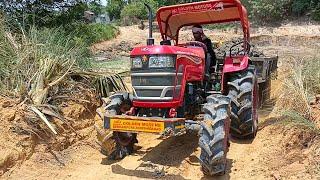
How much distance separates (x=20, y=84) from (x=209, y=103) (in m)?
3.22

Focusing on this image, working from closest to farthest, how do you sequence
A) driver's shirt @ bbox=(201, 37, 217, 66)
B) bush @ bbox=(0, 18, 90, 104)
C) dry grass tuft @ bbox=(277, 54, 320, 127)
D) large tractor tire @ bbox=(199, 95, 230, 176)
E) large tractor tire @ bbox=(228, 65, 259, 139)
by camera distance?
large tractor tire @ bbox=(199, 95, 230, 176)
dry grass tuft @ bbox=(277, 54, 320, 127)
large tractor tire @ bbox=(228, 65, 259, 139)
bush @ bbox=(0, 18, 90, 104)
driver's shirt @ bbox=(201, 37, 217, 66)

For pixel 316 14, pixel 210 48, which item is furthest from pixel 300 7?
pixel 210 48

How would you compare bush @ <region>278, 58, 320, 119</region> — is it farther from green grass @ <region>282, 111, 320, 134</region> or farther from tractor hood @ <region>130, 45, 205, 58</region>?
tractor hood @ <region>130, 45, 205, 58</region>

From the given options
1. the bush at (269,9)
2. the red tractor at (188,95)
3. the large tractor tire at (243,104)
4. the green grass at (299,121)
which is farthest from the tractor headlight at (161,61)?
the bush at (269,9)

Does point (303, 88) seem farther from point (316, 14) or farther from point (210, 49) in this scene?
point (316, 14)

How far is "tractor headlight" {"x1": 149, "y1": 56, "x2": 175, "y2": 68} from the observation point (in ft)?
19.5

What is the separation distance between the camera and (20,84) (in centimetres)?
712

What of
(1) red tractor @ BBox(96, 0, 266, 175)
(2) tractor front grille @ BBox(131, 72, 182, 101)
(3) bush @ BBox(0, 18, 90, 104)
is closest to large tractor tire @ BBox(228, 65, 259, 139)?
(1) red tractor @ BBox(96, 0, 266, 175)

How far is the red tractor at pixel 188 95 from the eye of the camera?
5.63 m

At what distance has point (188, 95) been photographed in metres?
6.66

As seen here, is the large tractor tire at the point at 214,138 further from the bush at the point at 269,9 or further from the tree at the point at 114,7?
the tree at the point at 114,7

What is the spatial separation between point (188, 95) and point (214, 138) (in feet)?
4.49

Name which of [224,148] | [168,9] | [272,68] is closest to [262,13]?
[272,68]

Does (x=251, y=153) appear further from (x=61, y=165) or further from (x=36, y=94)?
(x=36, y=94)
